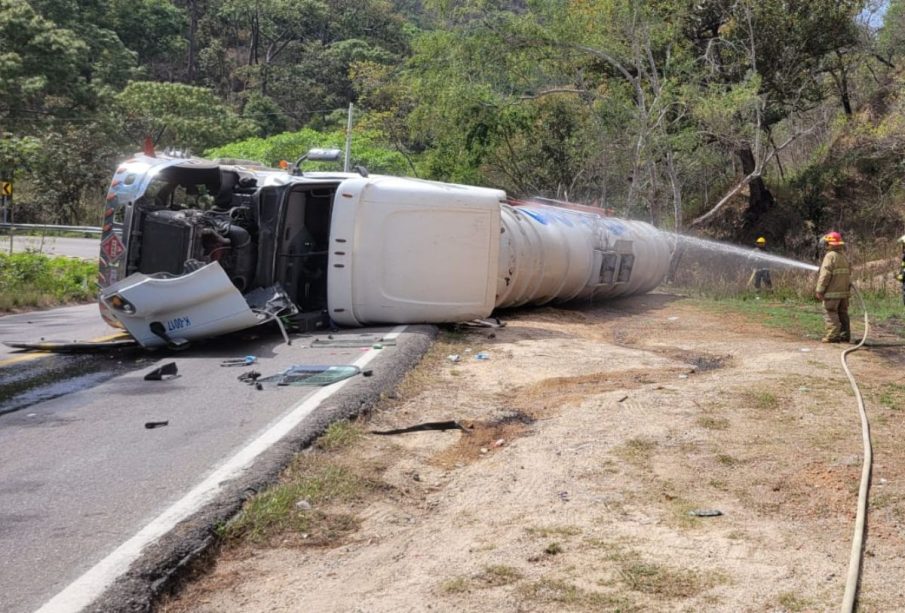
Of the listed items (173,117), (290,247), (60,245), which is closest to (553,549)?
(290,247)

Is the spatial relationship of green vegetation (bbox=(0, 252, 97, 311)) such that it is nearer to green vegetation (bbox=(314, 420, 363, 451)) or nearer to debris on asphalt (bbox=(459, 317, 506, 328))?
debris on asphalt (bbox=(459, 317, 506, 328))

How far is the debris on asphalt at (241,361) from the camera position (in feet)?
29.8

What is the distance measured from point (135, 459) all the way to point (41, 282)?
1346 centimetres

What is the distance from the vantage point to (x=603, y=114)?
1073 inches

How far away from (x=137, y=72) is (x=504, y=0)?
33.1 m

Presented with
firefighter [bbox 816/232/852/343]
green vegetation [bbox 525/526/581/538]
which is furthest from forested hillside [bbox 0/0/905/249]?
green vegetation [bbox 525/526/581/538]

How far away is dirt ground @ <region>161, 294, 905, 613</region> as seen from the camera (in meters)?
3.66

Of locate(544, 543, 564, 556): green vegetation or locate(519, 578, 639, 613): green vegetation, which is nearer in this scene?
locate(519, 578, 639, 613): green vegetation

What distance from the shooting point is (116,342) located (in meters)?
10.2

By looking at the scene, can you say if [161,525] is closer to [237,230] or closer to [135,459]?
[135,459]

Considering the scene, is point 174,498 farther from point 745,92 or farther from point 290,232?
point 745,92

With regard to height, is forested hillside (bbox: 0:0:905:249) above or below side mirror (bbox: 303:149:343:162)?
above

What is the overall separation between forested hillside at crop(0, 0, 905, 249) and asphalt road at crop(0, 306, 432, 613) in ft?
59.7

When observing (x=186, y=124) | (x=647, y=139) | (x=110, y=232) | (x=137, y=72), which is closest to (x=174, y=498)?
(x=110, y=232)
